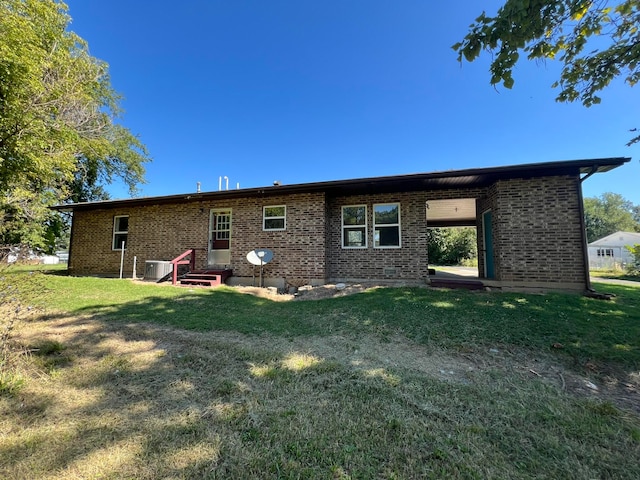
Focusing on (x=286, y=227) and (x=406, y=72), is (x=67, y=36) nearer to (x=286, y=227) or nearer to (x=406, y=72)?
(x=286, y=227)

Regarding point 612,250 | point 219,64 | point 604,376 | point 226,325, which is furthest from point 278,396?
point 612,250

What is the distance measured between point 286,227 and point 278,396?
306 inches

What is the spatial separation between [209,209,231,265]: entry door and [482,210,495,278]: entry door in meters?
9.75

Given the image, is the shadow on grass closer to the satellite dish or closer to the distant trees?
the satellite dish

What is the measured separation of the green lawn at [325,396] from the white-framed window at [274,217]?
531 cm

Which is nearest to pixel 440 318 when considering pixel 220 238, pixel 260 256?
pixel 260 256

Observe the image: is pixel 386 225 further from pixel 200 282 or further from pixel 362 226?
pixel 200 282

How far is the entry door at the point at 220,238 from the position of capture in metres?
11.9

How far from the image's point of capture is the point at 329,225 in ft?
33.4

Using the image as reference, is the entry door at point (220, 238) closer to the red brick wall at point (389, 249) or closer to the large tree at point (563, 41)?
the red brick wall at point (389, 249)

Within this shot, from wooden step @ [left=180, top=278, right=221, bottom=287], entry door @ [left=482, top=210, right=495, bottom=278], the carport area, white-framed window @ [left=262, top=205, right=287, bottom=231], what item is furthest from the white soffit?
wooden step @ [left=180, top=278, right=221, bottom=287]

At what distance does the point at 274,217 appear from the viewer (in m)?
10.5

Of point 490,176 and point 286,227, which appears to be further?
point 286,227

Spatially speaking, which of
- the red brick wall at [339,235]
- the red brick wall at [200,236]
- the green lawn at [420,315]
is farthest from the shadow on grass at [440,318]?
the red brick wall at [200,236]
